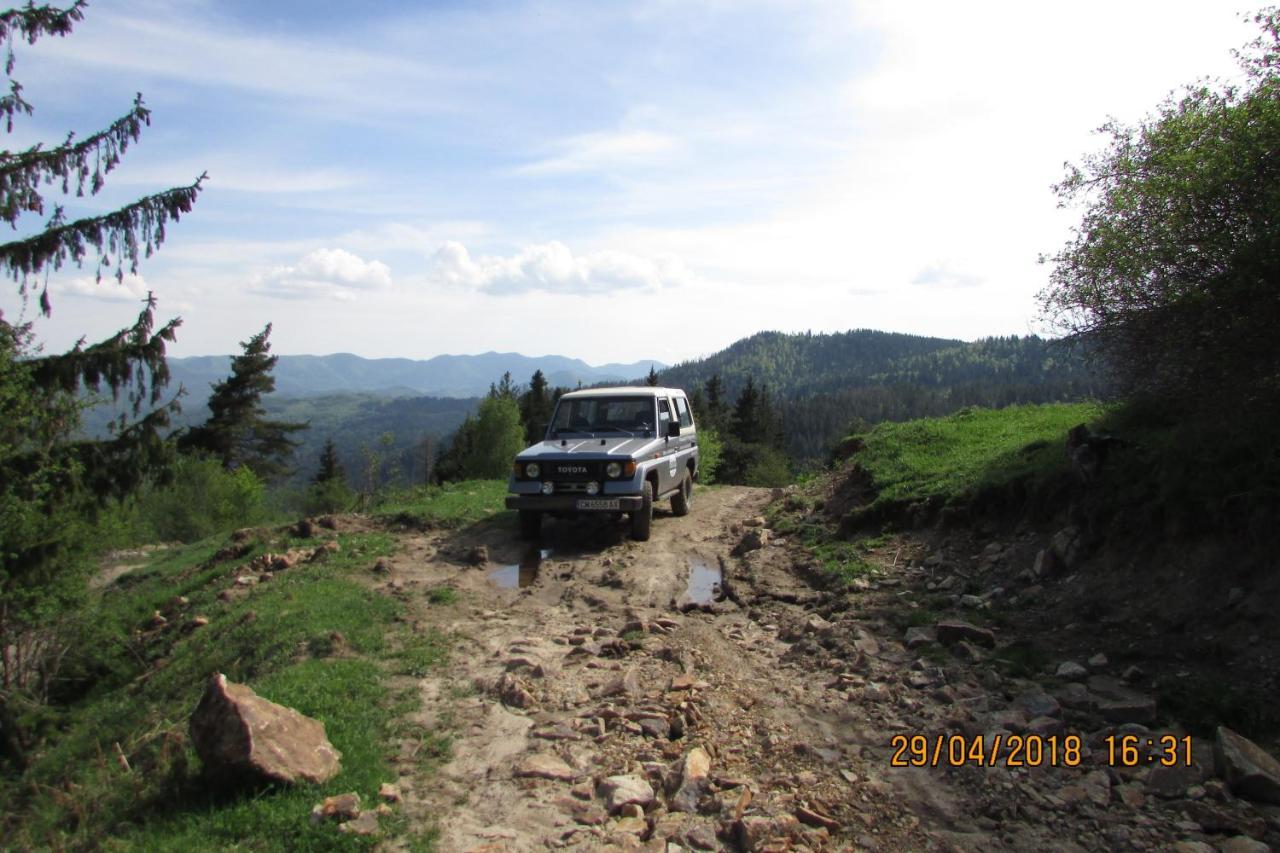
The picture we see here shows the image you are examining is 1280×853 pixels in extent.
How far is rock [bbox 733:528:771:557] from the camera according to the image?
408 inches

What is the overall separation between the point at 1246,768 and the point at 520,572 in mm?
7503

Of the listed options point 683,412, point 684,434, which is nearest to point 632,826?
point 684,434

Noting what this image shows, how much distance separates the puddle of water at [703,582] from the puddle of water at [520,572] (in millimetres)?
2015

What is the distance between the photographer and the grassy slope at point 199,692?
3895 mm

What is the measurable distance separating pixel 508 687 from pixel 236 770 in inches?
77.8

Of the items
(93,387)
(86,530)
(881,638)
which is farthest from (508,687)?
(86,530)

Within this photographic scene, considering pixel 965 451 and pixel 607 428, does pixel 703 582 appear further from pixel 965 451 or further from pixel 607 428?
pixel 965 451

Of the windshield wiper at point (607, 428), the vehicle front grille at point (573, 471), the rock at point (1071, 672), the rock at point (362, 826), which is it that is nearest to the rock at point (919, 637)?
the rock at point (1071, 672)

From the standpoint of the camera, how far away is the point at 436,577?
30.5 ft

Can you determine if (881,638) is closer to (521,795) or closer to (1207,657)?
(1207,657)

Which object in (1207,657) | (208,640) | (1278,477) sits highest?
(1278,477)

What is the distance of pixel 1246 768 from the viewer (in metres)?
3.72

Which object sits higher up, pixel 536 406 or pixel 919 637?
pixel 536 406

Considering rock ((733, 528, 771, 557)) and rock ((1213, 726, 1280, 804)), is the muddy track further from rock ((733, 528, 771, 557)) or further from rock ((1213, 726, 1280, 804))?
rock ((1213, 726, 1280, 804))
